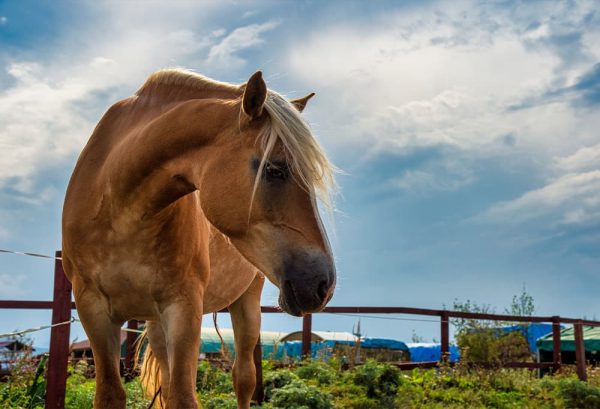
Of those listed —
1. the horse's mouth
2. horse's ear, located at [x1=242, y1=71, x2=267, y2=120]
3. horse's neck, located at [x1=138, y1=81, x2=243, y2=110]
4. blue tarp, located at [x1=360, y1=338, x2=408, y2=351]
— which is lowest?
blue tarp, located at [x1=360, y1=338, x2=408, y2=351]

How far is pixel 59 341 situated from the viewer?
572 centimetres

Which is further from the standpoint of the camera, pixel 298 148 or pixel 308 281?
pixel 298 148

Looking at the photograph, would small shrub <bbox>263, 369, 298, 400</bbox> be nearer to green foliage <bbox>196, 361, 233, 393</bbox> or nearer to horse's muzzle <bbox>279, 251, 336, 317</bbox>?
green foliage <bbox>196, 361, 233, 393</bbox>

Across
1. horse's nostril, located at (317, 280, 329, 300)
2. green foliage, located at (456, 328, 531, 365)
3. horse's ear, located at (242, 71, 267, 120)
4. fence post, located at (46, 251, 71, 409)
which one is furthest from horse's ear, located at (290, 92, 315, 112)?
green foliage, located at (456, 328, 531, 365)

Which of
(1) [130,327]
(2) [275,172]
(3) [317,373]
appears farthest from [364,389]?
(2) [275,172]

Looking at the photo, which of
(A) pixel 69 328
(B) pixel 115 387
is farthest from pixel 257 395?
(B) pixel 115 387

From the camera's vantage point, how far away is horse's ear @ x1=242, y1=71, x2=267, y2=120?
254 centimetres

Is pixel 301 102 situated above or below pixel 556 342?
above

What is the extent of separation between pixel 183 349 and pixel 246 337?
1.86 meters

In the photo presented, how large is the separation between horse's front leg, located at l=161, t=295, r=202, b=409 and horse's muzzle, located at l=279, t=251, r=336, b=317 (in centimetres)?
77

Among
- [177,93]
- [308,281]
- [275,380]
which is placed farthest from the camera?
[275,380]

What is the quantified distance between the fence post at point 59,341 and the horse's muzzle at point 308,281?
12.6 ft

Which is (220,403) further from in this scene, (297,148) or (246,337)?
(297,148)

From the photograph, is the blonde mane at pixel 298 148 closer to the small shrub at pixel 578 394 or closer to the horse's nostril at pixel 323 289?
the horse's nostril at pixel 323 289
